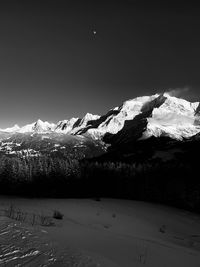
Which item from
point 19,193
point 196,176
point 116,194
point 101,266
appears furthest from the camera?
point 196,176

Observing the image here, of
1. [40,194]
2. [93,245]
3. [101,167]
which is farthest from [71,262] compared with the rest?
[101,167]

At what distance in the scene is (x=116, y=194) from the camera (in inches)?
3688

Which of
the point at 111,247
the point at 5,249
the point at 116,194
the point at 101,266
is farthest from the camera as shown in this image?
the point at 116,194

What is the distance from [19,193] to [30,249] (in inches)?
3396

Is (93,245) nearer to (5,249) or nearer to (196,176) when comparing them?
(5,249)

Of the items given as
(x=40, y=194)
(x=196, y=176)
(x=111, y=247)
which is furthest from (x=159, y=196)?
(x=111, y=247)

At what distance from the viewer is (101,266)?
17.8 ft

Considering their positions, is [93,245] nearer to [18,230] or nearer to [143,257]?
[143,257]

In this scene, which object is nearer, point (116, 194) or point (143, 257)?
point (143, 257)

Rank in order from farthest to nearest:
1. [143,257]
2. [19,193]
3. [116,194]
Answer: [116,194] < [19,193] < [143,257]

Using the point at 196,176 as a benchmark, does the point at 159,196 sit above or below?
below

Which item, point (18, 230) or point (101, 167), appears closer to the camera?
point (18, 230)

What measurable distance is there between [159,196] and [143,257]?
86.2 meters

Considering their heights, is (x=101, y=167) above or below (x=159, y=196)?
above
